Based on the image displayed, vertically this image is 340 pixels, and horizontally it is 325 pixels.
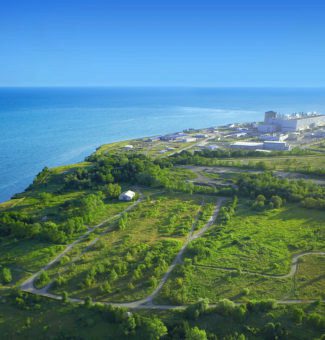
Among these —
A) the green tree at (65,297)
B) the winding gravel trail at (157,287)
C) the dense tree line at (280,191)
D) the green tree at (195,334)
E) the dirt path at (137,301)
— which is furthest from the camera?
the dense tree line at (280,191)

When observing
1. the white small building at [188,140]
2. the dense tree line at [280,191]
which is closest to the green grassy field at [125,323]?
the dense tree line at [280,191]

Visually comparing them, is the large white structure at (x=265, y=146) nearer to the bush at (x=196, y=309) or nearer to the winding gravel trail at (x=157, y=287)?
the winding gravel trail at (x=157, y=287)

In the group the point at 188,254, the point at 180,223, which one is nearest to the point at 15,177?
the point at 180,223

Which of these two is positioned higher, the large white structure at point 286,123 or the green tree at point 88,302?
the large white structure at point 286,123

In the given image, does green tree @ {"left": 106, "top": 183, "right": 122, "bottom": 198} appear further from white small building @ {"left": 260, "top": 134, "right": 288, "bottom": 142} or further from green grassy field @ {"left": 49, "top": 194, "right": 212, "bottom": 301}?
white small building @ {"left": 260, "top": 134, "right": 288, "bottom": 142}

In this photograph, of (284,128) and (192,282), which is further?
(284,128)

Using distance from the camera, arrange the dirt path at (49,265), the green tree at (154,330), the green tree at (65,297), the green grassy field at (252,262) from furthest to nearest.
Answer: the dirt path at (49,265) < the green grassy field at (252,262) < the green tree at (65,297) < the green tree at (154,330)

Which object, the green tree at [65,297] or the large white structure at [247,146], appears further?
the large white structure at [247,146]

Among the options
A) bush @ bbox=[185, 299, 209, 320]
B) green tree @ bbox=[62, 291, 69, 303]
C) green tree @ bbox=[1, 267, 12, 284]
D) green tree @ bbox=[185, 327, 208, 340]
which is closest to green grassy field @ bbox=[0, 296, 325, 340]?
bush @ bbox=[185, 299, 209, 320]

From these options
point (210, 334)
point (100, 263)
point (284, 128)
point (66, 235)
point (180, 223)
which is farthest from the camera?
point (284, 128)

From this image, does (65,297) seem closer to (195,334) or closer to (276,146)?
(195,334)

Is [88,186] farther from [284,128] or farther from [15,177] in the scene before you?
[284,128]
